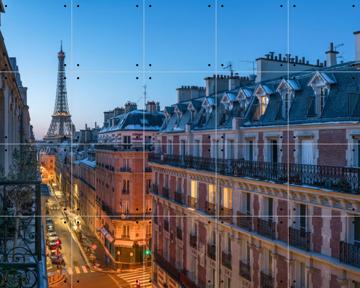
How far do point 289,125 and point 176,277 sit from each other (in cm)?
882

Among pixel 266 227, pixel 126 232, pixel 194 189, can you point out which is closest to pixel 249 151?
pixel 266 227

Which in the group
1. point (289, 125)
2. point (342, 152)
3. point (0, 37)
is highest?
point (0, 37)

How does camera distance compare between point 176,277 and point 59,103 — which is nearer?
point 176,277

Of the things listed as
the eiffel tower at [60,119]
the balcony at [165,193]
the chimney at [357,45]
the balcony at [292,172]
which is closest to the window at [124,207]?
the balcony at [165,193]

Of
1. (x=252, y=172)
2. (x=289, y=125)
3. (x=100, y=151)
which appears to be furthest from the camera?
(x=100, y=151)

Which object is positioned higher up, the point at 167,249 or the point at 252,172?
the point at 252,172

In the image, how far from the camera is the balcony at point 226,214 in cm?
1225

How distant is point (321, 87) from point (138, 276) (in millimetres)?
17296

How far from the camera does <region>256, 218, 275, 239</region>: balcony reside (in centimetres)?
1023

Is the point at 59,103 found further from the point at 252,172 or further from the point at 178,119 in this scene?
the point at 252,172

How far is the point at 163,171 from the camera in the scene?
18094mm

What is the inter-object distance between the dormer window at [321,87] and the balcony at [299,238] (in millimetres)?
2739

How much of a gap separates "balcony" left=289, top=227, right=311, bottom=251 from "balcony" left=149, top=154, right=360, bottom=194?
1143 millimetres

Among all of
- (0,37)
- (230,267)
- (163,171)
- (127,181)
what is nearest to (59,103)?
(127,181)
